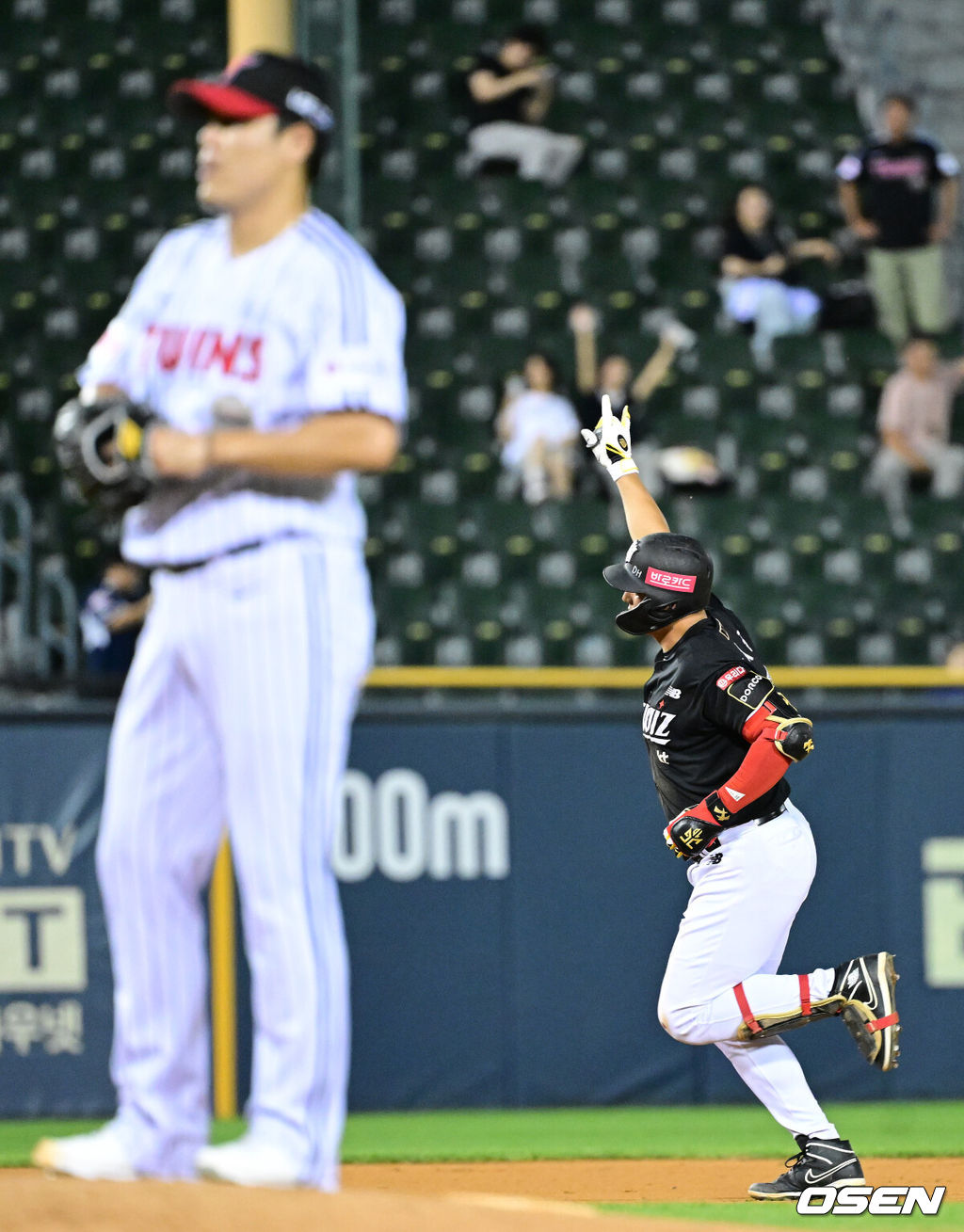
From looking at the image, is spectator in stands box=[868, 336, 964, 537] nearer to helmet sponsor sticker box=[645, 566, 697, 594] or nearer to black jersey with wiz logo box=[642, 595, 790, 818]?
black jersey with wiz logo box=[642, 595, 790, 818]

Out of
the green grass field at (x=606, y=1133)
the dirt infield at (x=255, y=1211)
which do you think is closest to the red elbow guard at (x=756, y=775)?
the green grass field at (x=606, y=1133)

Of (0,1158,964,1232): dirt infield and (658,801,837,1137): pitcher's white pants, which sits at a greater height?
(0,1158,964,1232): dirt infield

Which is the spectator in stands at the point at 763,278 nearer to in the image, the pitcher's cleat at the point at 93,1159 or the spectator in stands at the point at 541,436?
the spectator in stands at the point at 541,436

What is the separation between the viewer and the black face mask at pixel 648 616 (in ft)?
17.4

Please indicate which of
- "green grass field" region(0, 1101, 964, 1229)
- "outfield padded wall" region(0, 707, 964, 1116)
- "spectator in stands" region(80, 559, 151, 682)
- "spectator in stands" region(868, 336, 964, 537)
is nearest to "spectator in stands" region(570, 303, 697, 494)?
"spectator in stands" region(868, 336, 964, 537)

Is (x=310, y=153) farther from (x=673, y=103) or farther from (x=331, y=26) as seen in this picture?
(x=673, y=103)

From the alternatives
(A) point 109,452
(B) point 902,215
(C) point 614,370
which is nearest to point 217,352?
(A) point 109,452

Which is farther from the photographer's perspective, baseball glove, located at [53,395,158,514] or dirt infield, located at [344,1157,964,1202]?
dirt infield, located at [344,1157,964,1202]

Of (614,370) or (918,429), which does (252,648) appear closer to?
(614,370)

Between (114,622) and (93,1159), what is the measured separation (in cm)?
677

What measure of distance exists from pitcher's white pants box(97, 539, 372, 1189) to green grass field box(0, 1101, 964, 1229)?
3.02m

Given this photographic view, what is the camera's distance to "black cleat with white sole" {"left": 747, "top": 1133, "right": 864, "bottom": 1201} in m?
5.25

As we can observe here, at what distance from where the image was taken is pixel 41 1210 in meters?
3.23

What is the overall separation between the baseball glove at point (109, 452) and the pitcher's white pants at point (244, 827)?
0.17m
